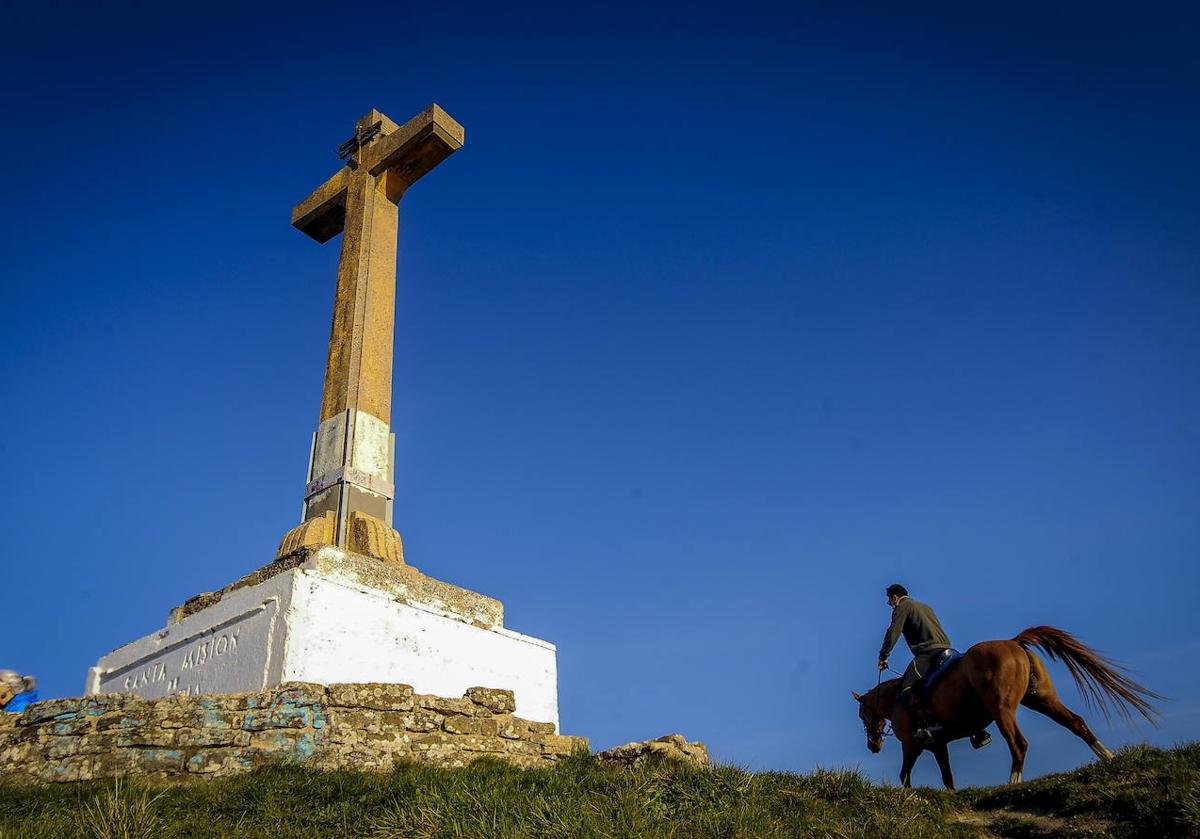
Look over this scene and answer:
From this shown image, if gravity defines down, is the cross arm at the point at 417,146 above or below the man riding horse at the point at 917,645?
above

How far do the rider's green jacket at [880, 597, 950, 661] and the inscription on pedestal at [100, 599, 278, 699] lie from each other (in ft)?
22.8

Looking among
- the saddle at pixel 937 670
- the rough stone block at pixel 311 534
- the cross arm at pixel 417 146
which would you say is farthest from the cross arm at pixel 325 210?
the saddle at pixel 937 670

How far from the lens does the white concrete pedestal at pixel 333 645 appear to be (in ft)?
29.1

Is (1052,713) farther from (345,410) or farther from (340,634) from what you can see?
(345,410)

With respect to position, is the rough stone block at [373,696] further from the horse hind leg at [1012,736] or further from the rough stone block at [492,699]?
the horse hind leg at [1012,736]

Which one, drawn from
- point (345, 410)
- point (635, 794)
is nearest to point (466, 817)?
point (635, 794)

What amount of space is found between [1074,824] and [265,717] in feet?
22.4

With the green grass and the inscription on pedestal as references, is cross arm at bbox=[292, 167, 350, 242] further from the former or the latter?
the green grass

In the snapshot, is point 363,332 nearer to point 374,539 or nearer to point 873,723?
point 374,539

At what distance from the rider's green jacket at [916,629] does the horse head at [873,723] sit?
88 centimetres

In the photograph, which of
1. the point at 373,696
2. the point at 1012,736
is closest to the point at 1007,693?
the point at 1012,736

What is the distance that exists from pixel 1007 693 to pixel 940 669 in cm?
98

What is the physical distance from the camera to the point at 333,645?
902 cm

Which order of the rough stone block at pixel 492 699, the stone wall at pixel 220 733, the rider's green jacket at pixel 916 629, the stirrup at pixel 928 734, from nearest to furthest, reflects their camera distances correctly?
the stone wall at pixel 220 733 → the rough stone block at pixel 492 699 → the stirrup at pixel 928 734 → the rider's green jacket at pixel 916 629
